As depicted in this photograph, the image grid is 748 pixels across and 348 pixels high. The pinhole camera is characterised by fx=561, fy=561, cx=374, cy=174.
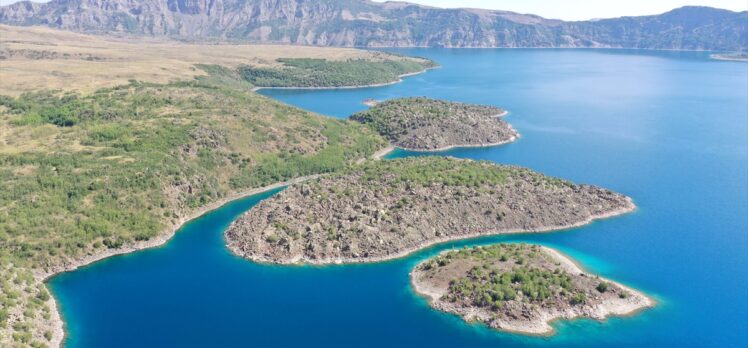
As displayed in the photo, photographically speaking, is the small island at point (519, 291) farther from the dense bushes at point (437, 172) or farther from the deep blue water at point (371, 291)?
the dense bushes at point (437, 172)

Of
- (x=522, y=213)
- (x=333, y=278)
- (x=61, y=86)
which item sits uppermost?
(x=61, y=86)

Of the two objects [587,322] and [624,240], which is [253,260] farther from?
[624,240]

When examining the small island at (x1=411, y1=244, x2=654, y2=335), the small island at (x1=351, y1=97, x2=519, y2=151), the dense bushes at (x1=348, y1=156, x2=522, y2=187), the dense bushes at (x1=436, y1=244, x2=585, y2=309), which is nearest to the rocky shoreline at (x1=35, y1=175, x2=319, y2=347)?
the dense bushes at (x1=348, y1=156, x2=522, y2=187)

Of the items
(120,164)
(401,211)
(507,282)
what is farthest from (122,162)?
(507,282)

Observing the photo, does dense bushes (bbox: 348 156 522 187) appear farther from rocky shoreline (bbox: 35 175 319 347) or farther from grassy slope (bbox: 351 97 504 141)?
grassy slope (bbox: 351 97 504 141)

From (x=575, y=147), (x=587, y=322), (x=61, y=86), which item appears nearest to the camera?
(x=587, y=322)

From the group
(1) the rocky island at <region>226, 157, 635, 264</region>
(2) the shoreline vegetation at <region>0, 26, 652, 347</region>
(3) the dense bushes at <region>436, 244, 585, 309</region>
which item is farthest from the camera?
(1) the rocky island at <region>226, 157, 635, 264</region>

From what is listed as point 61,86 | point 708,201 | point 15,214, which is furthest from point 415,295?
point 61,86
